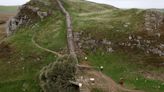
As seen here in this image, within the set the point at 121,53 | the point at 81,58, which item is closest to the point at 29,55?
the point at 81,58

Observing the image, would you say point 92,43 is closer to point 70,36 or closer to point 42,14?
point 70,36

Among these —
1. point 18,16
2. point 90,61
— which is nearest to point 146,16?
point 90,61

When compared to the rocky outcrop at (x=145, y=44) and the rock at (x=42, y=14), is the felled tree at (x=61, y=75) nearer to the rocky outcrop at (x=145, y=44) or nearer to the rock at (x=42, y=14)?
the rocky outcrop at (x=145, y=44)

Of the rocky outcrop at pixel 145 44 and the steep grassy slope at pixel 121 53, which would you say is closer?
the steep grassy slope at pixel 121 53

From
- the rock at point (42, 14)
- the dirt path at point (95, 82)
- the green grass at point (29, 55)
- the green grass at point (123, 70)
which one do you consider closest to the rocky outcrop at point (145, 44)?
the green grass at point (123, 70)

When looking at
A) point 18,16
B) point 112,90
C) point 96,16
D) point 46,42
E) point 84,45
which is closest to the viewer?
point 112,90

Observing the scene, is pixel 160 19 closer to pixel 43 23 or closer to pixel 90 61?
pixel 90 61
